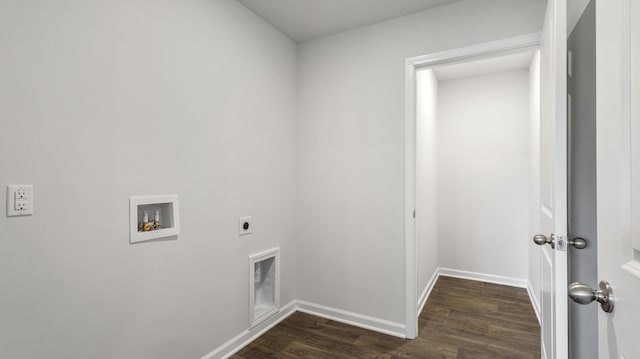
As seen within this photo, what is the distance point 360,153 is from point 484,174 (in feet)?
6.83

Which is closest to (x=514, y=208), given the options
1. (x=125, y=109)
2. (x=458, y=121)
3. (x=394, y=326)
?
(x=458, y=121)

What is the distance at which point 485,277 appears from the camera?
370 cm

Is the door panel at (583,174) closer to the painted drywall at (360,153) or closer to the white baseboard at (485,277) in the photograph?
the painted drywall at (360,153)

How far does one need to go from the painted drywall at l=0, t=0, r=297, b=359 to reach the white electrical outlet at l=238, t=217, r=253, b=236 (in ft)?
0.19

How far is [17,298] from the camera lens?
3.82ft

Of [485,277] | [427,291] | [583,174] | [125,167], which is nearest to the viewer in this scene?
[583,174]

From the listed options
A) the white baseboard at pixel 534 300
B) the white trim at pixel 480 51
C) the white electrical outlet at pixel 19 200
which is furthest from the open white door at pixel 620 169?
the white baseboard at pixel 534 300

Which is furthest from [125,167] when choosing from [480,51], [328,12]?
[480,51]

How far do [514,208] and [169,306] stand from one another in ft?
12.0

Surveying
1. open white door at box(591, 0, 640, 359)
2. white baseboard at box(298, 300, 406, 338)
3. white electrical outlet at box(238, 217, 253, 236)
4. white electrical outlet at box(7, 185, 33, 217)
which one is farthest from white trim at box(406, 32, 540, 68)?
white electrical outlet at box(7, 185, 33, 217)

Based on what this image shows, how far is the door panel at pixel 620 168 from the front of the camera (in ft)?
1.74

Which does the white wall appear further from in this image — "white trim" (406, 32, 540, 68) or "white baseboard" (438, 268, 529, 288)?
"white trim" (406, 32, 540, 68)

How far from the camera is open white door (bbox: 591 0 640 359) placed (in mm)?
529

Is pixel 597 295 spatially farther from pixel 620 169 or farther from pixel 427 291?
pixel 427 291
